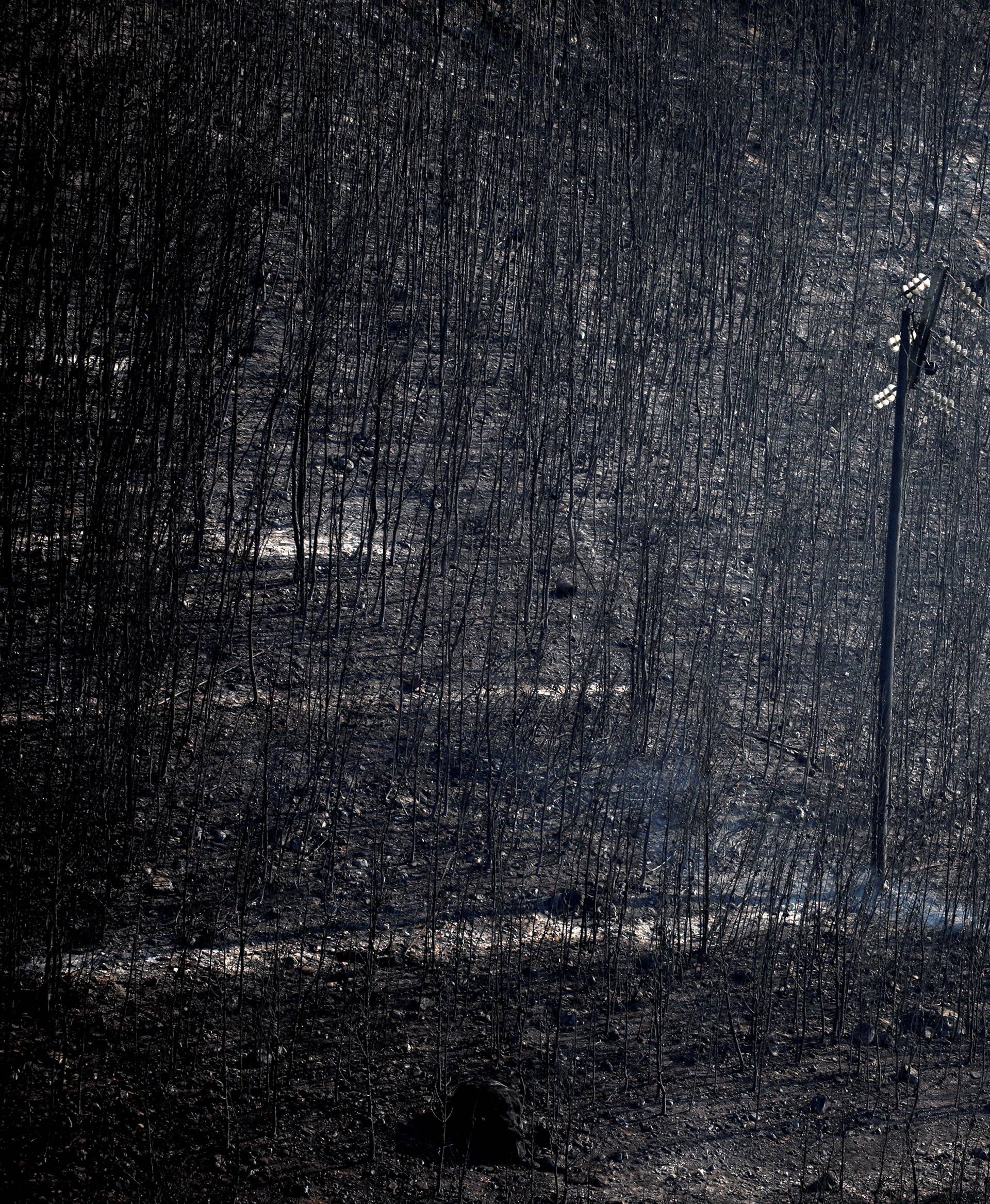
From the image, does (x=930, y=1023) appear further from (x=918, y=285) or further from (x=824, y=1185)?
(x=918, y=285)

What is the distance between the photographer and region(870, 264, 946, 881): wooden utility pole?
5.86 metres

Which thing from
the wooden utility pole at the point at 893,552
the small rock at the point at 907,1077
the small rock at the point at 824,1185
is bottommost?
the small rock at the point at 824,1185

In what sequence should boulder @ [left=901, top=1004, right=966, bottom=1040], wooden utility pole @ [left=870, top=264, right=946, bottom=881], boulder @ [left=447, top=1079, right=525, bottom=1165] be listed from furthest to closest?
wooden utility pole @ [left=870, top=264, right=946, bottom=881] < boulder @ [left=901, top=1004, right=966, bottom=1040] < boulder @ [left=447, top=1079, right=525, bottom=1165]

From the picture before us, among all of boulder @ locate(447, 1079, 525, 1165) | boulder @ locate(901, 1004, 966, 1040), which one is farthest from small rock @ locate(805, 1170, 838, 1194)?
boulder @ locate(901, 1004, 966, 1040)

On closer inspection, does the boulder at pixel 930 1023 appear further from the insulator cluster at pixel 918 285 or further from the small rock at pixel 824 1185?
the insulator cluster at pixel 918 285

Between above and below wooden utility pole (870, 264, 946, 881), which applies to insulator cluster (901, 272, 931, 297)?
above

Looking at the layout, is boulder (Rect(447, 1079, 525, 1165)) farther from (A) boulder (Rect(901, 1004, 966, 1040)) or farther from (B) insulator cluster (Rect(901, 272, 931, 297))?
(B) insulator cluster (Rect(901, 272, 931, 297))

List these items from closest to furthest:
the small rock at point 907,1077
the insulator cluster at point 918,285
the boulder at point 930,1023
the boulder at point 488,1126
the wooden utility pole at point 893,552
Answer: the boulder at point 488,1126 < the small rock at point 907,1077 < the boulder at point 930,1023 < the insulator cluster at point 918,285 < the wooden utility pole at point 893,552

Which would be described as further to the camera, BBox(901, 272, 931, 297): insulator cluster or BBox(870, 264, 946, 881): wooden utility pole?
BBox(870, 264, 946, 881): wooden utility pole

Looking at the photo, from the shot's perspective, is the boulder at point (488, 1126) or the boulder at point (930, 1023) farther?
the boulder at point (930, 1023)

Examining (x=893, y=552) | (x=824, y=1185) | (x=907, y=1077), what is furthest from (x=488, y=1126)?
(x=893, y=552)

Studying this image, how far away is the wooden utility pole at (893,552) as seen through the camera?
19.2ft

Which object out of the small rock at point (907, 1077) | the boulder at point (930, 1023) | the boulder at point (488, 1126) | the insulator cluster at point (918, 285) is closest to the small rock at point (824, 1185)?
the small rock at point (907, 1077)

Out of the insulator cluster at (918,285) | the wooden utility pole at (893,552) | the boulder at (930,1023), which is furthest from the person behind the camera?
the wooden utility pole at (893,552)
